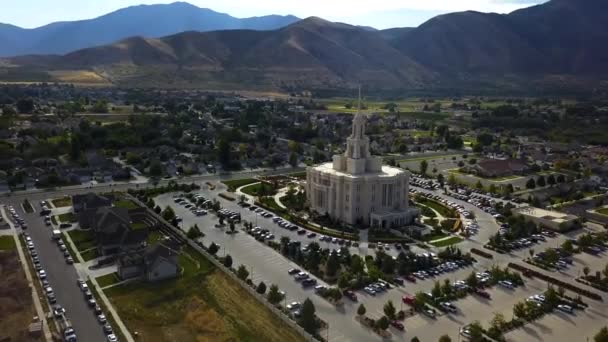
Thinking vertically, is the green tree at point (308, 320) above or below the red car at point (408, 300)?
above

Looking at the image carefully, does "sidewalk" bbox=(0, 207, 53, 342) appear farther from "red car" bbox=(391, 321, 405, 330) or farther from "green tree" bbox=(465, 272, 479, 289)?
"green tree" bbox=(465, 272, 479, 289)

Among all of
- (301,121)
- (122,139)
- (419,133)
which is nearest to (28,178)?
(122,139)

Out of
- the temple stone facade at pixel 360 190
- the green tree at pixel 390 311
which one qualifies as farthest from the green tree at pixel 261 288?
the temple stone facade at pixel 360 190

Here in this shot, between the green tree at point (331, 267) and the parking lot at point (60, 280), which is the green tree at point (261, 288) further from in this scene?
the parking lot at point (60, 280)

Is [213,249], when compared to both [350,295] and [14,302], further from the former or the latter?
[14,302]

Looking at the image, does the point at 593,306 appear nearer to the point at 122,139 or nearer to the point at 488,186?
the point at 488,186

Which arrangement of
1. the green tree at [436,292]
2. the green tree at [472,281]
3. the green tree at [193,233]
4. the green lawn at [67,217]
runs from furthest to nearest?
the green lawn at [67,217], the green tree at [193,233], the green tree at [472,281], the green tree at [436,292]
